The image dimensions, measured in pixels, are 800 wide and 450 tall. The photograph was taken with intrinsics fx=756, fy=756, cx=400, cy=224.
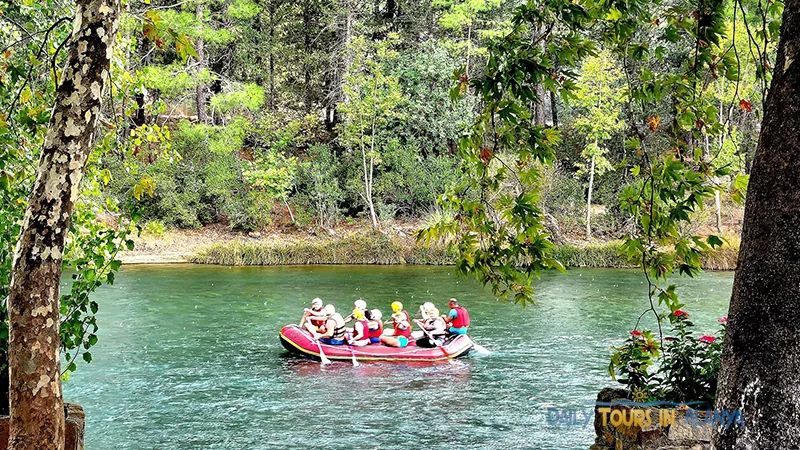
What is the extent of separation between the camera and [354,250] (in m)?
26.5

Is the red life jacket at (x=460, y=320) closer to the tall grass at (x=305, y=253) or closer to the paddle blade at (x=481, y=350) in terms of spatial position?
the paddle blade at (x=481, y=350)

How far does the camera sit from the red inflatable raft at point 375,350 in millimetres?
13227

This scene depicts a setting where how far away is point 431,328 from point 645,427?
873 centimetres

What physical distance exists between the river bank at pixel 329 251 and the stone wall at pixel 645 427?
19249 millimetres

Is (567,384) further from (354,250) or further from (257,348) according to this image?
(354,250)

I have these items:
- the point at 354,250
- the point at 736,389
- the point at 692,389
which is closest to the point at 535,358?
the point at 692,389

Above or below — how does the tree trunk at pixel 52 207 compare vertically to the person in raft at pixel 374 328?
above

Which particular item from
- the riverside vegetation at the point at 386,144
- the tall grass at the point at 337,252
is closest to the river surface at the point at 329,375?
the riverside vegetation at the point at 386,144

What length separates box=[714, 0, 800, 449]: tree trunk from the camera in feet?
6.69

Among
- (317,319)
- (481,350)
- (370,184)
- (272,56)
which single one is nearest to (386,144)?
(370,184)

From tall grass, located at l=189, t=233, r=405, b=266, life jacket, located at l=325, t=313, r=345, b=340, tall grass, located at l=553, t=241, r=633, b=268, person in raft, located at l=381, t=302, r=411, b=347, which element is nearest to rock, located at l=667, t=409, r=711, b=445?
person in raft, located at l=381, t=302, r=411, b=347

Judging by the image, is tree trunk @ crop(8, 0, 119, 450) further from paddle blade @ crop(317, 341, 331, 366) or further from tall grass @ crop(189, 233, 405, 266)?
tall grass @ crop(189, 233, 405, 266)

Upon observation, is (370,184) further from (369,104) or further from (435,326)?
(435,326)

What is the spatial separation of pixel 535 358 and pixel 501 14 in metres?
21.8
